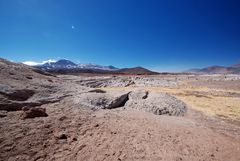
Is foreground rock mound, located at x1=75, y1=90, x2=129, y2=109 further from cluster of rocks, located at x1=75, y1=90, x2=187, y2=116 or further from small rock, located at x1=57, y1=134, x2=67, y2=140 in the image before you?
small rock, located at x1=57, y1=134, x2=67, y2=140

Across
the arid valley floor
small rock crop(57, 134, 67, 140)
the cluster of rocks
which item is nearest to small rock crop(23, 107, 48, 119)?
the arid valley floor

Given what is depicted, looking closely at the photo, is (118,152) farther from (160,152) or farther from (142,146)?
(160,152)

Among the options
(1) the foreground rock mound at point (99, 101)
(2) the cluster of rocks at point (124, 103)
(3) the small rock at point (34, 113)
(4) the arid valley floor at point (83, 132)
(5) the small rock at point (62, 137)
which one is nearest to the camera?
(4) the arid valley floor at point (83, 132)

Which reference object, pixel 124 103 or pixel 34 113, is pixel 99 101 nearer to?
pixel 124 103

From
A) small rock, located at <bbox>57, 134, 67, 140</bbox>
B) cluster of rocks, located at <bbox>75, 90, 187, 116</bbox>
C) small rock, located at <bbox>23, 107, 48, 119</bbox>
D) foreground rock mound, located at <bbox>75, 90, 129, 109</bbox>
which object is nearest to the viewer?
small rock, located at <bbox>57, 134, 67, 140</bbox>

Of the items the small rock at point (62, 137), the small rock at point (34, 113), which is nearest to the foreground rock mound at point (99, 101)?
the small rock at point (34, 113)

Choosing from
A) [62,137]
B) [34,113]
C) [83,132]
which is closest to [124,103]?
[83,132]

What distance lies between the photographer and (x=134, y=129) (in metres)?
7.76

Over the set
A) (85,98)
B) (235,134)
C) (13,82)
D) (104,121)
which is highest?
(13,82)

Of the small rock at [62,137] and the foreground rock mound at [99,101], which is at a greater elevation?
the foreground rock mound at [99,101]

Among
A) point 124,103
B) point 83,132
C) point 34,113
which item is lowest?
point 83,132

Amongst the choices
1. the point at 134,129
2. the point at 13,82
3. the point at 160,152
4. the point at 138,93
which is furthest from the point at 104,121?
the point at 138,93

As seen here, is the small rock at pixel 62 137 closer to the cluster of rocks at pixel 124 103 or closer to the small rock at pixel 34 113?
the small rock at pixel 34 113

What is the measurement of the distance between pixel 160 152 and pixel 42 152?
3.68 metres
